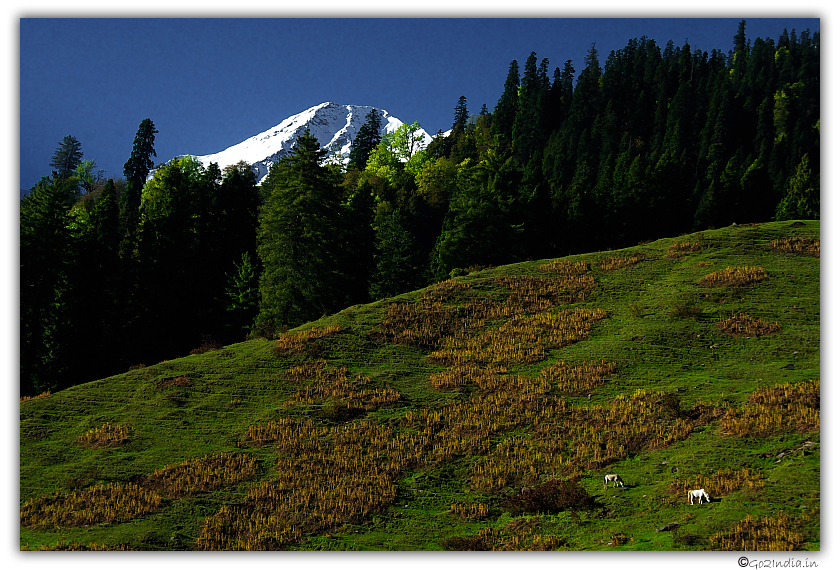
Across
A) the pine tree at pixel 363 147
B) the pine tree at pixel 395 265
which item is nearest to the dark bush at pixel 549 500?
the pine tree at pixel 395 265

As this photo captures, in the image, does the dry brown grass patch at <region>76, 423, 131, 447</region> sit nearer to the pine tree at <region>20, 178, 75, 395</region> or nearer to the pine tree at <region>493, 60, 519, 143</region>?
the pine tree at <region>20, 178, 75, 395</region>

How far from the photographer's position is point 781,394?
17.0m

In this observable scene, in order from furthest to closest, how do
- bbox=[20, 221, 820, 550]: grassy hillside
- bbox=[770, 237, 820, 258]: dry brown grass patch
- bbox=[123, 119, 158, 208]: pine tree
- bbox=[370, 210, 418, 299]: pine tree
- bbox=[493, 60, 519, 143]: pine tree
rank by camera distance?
bbox=[493, 60, 519, 143]: pine tree
bbox=[123, 119, 158, 208]: pine tree
bbox=[370, 210, 418, 299]: pine tree
bbox=[770, 237, 820, 258]: dry brown grass patch
bbox=[20, 221, 820, 550]: grassy hillside

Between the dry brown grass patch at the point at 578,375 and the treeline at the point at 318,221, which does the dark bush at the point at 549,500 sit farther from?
the treeline at the point at 318,221

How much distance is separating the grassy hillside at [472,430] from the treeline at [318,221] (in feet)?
28.0

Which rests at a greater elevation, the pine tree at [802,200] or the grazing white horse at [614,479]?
the pine tree at [802,200]

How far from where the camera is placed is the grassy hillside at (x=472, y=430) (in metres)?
13.7

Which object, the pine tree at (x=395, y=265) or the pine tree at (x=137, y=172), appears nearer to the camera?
the pine tree at (x=395, y=265)

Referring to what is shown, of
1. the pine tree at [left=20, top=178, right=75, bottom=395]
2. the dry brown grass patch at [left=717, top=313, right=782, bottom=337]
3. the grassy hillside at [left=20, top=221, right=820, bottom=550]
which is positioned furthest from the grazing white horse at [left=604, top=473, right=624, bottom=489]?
the pine tree at [left=20, top=178, right=75, bottom=395]

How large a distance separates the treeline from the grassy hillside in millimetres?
8540

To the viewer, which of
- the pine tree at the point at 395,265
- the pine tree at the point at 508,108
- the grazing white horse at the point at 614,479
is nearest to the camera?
the grazing white horse at the point at 614,479

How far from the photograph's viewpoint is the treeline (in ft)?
127

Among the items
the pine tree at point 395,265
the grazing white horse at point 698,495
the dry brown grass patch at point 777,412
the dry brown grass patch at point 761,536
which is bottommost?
the dry brown grass patch at point 761,536
